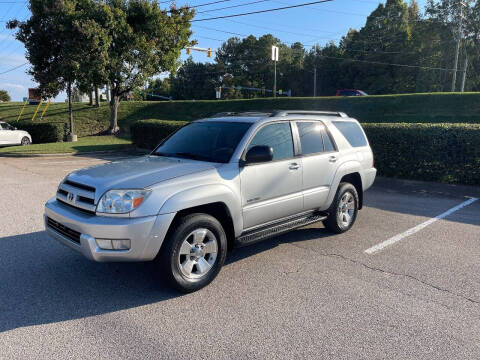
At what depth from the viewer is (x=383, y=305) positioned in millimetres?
3783

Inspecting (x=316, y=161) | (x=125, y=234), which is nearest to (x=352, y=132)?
(x=316, y=161)

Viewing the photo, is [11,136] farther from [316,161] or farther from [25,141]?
[316,161]

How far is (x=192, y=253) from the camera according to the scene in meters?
4.03

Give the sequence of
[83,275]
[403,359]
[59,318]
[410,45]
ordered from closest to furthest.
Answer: [403,359], [59,318], [83,275], [410,45]

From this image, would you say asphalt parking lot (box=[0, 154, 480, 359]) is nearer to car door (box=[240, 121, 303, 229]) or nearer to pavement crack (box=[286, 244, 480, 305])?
pavement crack (box=[286, 244, 480, 305])

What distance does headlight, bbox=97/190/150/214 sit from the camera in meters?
3.69

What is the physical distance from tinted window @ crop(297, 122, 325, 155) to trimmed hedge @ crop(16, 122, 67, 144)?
20.9 m

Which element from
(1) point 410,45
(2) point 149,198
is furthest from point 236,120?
Answer: (1) point 410,45

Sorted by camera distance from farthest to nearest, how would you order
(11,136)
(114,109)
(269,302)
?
(114,109) → (11,136) → (269,302)

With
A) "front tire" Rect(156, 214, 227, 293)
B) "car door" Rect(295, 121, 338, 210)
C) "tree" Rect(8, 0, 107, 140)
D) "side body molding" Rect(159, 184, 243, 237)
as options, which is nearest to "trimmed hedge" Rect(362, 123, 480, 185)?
"car door" Rect(295, 121, 338, 210)

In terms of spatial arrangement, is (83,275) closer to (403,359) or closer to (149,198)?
(149,198)

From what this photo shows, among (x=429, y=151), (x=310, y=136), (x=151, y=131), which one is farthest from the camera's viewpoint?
(x=151, y=131)

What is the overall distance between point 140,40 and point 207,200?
19321 mm

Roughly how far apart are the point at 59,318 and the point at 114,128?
23750 millimetres
